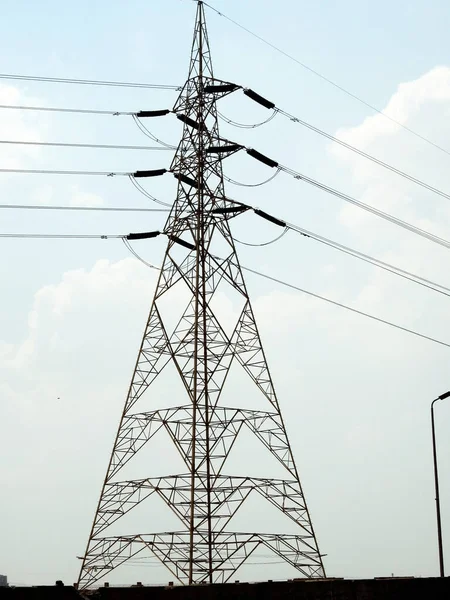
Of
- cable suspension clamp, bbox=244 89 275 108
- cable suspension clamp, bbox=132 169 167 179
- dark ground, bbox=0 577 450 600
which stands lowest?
dark ground, bbox=0 577 450 600

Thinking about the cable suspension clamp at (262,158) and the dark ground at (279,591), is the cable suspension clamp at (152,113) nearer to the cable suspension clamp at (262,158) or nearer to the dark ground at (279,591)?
the cable suspension clamp at (262,158)

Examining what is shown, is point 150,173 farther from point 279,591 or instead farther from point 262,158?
point 279,591

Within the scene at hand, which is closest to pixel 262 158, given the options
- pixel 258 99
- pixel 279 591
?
pixel 258 99

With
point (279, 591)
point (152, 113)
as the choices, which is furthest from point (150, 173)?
point (279, 591)

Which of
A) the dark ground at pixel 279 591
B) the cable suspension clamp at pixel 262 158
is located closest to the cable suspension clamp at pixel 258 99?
the cable suspension clamp at pixel 262 158

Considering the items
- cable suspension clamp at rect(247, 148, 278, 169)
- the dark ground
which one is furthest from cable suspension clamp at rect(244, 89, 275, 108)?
the dark ground

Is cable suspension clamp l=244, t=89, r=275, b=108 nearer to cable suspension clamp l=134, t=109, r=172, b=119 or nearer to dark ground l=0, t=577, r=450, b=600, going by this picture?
cable suspension clamp l=134, t=109, r=172, b=119

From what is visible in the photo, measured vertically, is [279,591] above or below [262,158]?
below

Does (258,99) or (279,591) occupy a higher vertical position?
(258,99)

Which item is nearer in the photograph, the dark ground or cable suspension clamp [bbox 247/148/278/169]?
the dark ground

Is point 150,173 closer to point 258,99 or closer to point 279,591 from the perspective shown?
point 258,99

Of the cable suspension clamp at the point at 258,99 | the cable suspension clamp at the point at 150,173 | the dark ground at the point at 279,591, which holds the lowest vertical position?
the dark ground at the point at 279,591

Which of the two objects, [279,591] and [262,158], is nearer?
[279,591]

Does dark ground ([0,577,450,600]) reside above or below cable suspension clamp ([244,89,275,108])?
below
